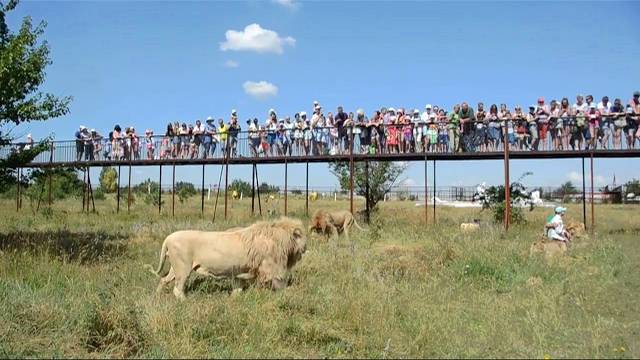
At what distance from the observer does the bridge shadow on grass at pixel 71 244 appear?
12.2 meters

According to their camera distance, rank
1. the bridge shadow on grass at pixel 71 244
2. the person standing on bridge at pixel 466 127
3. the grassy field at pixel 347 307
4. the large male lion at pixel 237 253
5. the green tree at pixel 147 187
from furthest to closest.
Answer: the green tree at pixel 147 187 → the person standing on bridge at pixel 466 127 → the bridge shadow on grass at pixel 71 244 → the large male lion at pixel 237 253 → the grassy field at pixel 347 307

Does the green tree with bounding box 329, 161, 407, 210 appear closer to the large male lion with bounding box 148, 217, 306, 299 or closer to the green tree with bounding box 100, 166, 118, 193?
the large male lion with bounding box 148, 217, 306, 299

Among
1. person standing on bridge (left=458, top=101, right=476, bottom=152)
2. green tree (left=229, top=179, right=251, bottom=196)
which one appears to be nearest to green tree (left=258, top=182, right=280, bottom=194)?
green tree (left=229, top=179, right=251, bottom=196)

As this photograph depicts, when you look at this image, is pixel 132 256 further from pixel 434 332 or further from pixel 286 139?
pixel 286 139

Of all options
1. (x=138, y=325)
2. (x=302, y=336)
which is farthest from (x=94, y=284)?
(x=302, y=336)

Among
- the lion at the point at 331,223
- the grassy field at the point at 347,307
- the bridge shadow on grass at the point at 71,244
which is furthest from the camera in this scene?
the lion at the point at 331,223

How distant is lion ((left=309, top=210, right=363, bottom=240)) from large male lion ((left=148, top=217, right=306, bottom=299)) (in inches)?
282

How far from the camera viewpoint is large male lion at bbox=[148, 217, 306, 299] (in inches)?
369

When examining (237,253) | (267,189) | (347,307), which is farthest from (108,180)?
(347,307)

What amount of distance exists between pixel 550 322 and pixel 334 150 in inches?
600

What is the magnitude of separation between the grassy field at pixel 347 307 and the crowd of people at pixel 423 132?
6.10 m

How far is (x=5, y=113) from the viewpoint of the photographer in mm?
12883

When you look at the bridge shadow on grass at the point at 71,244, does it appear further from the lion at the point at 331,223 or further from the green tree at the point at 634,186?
the green tree at the point at 634,186

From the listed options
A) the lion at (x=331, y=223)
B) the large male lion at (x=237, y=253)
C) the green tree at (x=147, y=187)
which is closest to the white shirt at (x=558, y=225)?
the lion at (x=331, y=223)
